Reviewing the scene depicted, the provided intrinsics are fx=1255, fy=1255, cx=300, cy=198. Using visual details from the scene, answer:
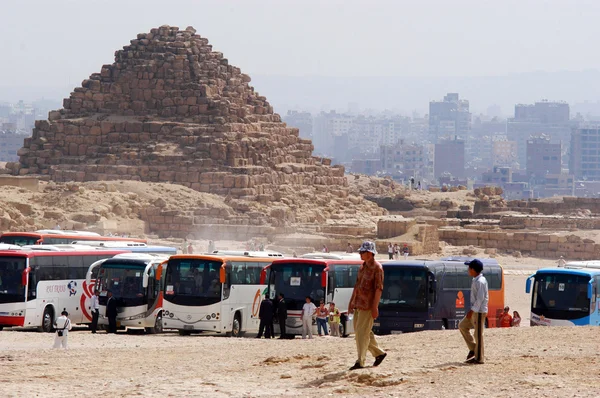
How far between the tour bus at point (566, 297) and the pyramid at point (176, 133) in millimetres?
40079

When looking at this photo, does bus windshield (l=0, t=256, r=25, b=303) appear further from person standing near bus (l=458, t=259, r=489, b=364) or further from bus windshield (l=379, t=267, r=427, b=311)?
person standing near bus (l=458, t=259, r=489, b=364)

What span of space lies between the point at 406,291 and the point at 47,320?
7.03m

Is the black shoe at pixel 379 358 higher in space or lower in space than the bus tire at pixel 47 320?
higher

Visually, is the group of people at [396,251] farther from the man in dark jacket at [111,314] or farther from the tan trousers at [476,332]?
the tan trousers at [476,332]

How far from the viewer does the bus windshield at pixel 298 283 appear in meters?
24.0

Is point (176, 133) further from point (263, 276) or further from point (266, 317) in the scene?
point (266, 317)

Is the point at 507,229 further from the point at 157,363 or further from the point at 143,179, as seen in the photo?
the point at 157,363

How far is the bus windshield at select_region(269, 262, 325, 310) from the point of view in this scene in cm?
2400

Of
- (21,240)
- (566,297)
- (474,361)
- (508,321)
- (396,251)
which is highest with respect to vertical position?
(21,240)

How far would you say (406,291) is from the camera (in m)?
23.8

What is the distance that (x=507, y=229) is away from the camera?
5644cm

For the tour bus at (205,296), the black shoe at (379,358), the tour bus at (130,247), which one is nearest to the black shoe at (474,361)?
the black shoe at (379,358)

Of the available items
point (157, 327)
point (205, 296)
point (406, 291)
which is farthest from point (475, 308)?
point (157, 327)

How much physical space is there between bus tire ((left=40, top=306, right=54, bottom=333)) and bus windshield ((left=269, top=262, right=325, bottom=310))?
173 inches
